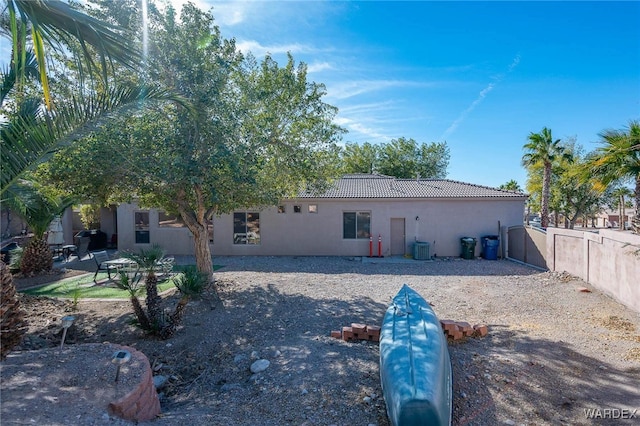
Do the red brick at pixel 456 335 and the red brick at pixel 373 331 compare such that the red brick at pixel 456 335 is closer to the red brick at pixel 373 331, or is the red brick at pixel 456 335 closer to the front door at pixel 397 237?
the red brick at pixel 373 331

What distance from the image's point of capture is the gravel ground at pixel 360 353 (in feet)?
14.2

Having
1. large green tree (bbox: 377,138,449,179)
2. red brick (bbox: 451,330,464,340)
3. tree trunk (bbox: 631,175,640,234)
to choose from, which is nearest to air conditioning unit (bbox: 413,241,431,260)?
tree trunk (bbox: 631,175,640,234)

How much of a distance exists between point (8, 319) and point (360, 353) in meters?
4.94

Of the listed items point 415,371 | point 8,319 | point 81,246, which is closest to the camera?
point 415,371

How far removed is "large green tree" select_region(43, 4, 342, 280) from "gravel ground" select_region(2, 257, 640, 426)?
9.93 feet

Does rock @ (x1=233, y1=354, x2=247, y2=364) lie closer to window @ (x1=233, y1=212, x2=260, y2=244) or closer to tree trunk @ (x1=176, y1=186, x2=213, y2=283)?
tree trunk @ (x1=176, y1=186, x2=213, y2=283)

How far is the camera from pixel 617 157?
7.73 m

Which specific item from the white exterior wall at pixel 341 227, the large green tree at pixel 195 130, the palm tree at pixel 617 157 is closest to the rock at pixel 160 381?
the large green tree at pixel 195 130

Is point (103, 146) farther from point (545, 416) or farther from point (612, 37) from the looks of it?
point (612, 37)

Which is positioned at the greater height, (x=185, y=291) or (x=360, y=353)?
(x=185, y=291)

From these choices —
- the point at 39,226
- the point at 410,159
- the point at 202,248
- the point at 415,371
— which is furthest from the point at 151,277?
the point at 410,159

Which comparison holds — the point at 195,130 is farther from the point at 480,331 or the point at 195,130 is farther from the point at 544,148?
the point at 544,148

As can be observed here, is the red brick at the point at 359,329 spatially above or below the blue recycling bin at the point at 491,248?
below

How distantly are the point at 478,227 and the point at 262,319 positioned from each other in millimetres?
12422
